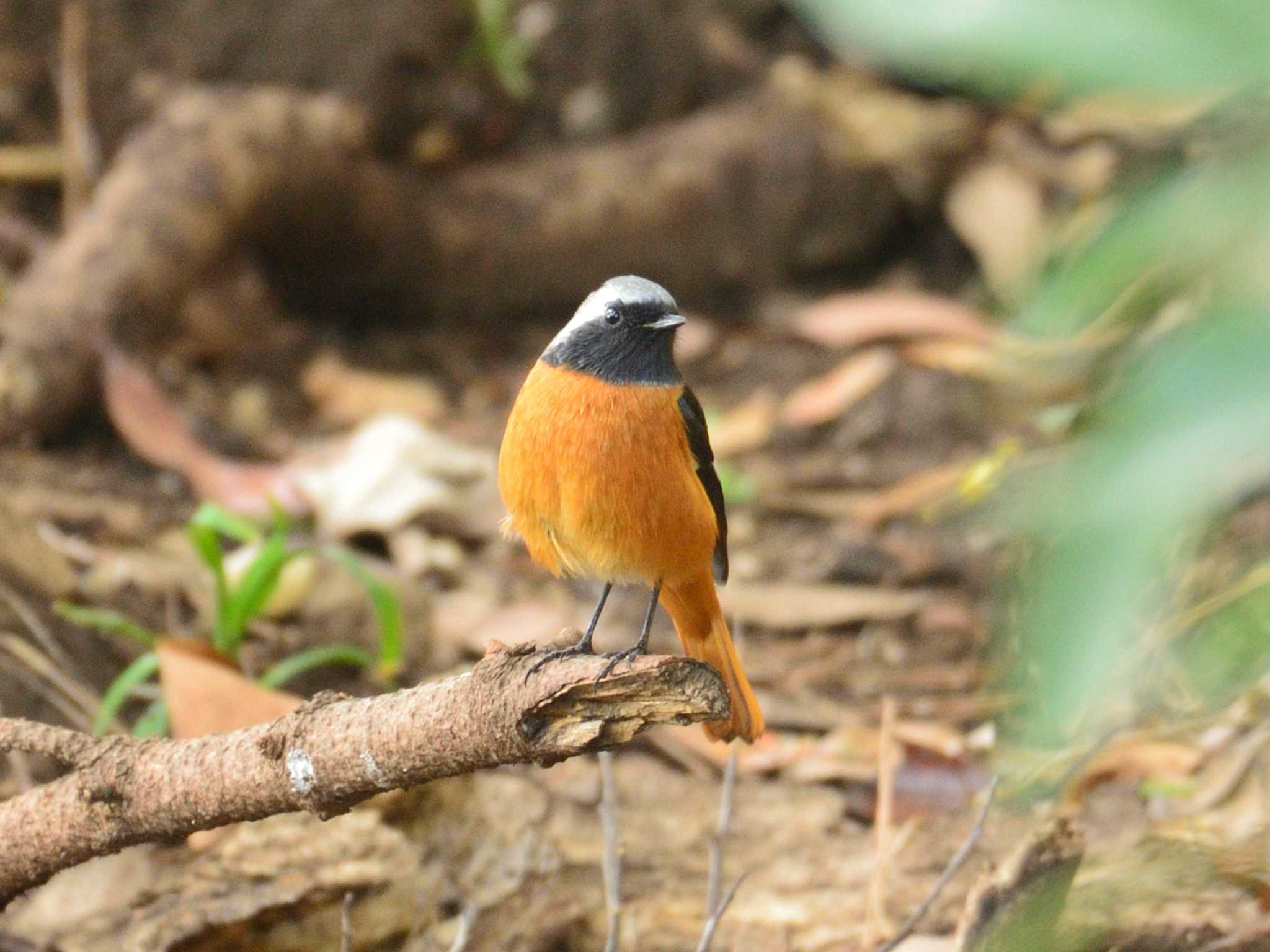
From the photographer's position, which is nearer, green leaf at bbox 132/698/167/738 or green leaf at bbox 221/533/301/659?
green leaf at bbox 132/698/167/738

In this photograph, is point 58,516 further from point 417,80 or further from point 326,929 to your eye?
point 417,80

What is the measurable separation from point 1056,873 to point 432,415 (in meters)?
4.93

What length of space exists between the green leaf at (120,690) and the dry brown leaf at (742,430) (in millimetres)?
3390

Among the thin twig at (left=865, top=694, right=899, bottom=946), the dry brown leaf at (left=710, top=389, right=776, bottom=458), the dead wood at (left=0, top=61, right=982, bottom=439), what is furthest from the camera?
the dry brown leaf at (left=710, top=389, right=776, bottom=458)

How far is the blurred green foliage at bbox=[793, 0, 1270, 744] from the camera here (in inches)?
44.4

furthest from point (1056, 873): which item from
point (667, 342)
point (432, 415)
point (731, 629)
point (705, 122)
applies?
point (705, 122)

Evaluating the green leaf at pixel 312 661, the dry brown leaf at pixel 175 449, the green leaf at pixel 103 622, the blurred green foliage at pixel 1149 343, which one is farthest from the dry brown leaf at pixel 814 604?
the blurred green foliage at pixel 1149 343

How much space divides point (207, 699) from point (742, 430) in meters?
3.72

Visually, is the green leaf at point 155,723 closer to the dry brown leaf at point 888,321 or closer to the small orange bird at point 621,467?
the small orange bird at point 621,467

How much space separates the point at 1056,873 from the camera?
8.62 feet

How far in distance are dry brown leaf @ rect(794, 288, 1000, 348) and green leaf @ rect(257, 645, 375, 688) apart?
155 inches

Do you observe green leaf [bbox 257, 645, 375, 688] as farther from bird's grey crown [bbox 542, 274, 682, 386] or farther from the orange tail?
bird's grey crown [bbox 542, 274, 682, 386]

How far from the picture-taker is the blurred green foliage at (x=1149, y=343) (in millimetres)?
1127

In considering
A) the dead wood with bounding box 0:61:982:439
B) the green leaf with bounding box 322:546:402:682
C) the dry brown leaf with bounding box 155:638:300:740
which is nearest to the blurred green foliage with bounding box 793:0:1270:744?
the dry brown leaf with bounding box 155:638:300:740
